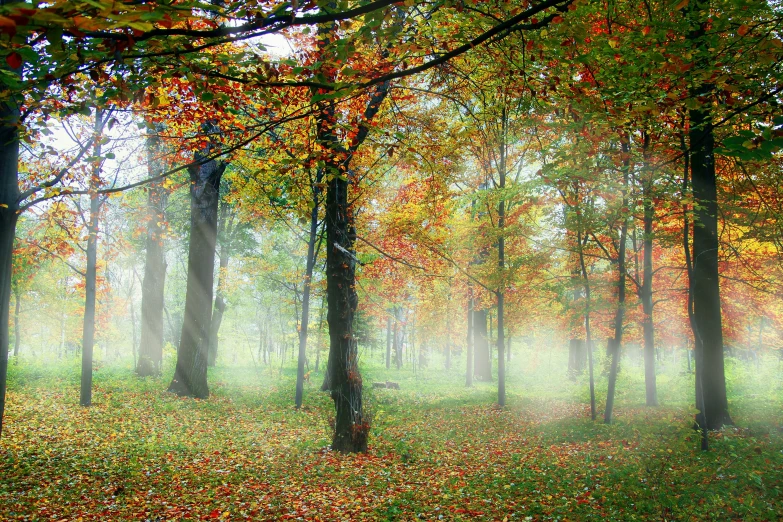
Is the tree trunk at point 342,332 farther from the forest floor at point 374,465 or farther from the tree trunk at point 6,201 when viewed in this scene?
the tree trunk at point 6,201

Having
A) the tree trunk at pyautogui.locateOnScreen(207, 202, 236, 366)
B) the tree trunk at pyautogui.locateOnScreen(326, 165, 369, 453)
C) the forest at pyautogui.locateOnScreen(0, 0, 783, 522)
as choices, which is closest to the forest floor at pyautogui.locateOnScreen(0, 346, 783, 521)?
the forest at pyautogui.locateOnScreen(0, 0, 783, 522)

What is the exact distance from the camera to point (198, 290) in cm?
1364

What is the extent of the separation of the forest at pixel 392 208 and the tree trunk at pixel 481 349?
243 inches

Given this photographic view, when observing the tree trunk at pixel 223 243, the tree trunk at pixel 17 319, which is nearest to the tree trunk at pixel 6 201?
the tree trunk at pixel 223 243

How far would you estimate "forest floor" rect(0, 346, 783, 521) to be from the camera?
5637 millimetres

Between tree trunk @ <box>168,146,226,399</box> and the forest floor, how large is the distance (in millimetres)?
746

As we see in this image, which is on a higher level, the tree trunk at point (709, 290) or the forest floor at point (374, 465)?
the tree trunk at point (709, 290)

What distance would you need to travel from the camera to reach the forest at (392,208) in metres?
3.83

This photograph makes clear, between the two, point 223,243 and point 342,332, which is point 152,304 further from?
point 342,332

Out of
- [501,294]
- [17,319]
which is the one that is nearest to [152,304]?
[501,294]

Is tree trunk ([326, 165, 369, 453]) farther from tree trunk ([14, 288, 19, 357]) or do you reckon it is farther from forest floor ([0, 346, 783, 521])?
tree trunk ([14, 288, 19, 357])

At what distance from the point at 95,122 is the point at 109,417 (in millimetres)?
6933

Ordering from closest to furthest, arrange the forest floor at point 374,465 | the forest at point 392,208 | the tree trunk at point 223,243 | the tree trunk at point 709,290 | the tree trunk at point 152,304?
1. the forest at point 392,208
2. the forest floor at point 374,465
3. the tree trunk at point 709,290
4. the tree trunk at point 152,304
5. the tree trunk at point 223,243

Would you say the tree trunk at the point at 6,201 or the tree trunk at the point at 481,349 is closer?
the tree trunk at the point at 6,201
